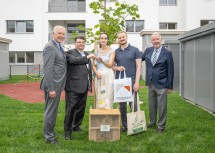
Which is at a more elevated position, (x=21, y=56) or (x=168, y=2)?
(x=168, y=2)

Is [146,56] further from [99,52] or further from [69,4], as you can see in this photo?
[69,4]

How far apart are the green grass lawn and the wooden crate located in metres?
0.16

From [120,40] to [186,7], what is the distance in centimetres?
2547

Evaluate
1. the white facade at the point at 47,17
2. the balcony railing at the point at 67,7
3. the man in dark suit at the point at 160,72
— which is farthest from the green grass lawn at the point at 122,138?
the balcony railing at the point at 67,7

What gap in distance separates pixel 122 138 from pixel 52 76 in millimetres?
1767

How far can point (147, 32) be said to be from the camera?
2344 centimetres

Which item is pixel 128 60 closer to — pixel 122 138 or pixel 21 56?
pixel 122 138

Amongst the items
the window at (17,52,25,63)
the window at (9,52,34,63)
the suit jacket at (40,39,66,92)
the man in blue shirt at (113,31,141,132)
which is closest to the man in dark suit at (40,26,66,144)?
the suit jacket at (40,39,66,92)

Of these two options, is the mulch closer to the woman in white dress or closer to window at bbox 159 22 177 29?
the woman in white dress

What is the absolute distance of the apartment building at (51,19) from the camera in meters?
31.5

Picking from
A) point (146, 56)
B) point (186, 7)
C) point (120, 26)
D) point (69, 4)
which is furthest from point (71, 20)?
point (146, 56)

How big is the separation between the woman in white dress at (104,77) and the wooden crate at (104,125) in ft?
0.94

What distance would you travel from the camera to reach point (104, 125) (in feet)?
21.1

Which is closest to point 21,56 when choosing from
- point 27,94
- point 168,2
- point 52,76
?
point 168,2
